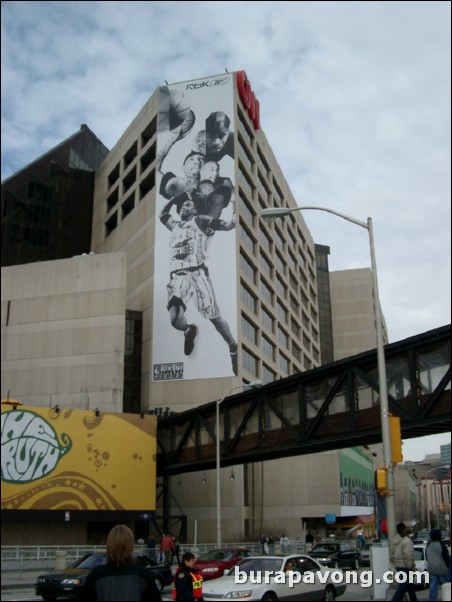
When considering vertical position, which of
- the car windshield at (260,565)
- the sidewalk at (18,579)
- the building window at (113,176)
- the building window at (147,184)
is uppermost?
the building window at (113,176)

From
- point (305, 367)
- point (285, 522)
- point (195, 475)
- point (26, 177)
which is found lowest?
point (285, 522)

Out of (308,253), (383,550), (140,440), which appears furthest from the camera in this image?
(308,253)

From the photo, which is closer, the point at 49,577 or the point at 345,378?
the point at 49,577

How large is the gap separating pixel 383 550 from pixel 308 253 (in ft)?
332

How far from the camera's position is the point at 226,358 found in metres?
62.9

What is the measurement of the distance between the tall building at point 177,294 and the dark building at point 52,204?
118 centimetres

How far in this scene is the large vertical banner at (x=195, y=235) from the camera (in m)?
63.8

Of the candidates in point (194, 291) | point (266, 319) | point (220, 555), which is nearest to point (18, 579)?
point (220, 555)

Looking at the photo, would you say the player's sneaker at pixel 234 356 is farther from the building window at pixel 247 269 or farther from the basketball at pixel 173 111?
the basketball at pixel 173 111

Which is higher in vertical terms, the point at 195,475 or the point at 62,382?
the point at 62,382

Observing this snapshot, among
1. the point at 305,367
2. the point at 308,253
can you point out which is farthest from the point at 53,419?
the point at 308,253

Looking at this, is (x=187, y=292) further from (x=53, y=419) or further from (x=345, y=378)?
(x=345, y=378)

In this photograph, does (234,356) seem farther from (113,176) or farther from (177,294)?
(113,176)

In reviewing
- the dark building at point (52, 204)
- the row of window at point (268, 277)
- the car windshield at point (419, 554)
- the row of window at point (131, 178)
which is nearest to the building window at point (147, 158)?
the row of window at point (131, 178)
